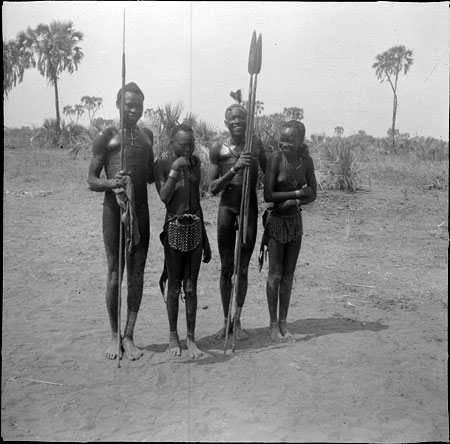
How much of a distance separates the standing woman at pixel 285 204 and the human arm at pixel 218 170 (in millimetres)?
380

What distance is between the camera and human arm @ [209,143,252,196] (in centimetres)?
413

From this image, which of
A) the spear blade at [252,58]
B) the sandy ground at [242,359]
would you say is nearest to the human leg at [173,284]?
the sandy ground at [242,359]

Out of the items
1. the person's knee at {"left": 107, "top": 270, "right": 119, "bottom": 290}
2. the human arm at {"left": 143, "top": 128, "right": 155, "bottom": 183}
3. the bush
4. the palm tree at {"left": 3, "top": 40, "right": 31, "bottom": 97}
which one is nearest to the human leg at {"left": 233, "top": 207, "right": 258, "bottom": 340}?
the human arm at {"left": 143, "top": 128, "right": 155, "bottom": 183}

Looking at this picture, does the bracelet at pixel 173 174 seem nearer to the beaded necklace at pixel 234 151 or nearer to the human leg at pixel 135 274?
the human leg at pixel 135 274

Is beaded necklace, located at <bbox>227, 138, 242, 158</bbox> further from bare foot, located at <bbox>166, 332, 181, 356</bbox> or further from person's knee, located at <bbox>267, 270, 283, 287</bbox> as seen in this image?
bare foot, located at <bbox>166, 332, 181, 356</bbox>

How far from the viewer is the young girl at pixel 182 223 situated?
13.4 ft

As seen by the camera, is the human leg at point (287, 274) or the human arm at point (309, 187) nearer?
the human arm at point (309, 187)

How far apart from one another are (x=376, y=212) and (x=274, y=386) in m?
7.64

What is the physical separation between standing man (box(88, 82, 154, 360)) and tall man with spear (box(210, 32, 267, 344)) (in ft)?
1.96

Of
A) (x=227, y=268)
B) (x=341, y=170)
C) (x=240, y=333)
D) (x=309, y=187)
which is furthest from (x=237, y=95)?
(x=341, y=170)

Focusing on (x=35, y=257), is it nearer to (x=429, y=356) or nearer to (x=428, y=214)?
(x=429, y=356)

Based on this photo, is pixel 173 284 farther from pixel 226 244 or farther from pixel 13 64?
pixel 13 64

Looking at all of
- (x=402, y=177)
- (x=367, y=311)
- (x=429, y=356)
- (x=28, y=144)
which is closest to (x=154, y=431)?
(x=429, y=356)

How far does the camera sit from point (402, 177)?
14.0 m
